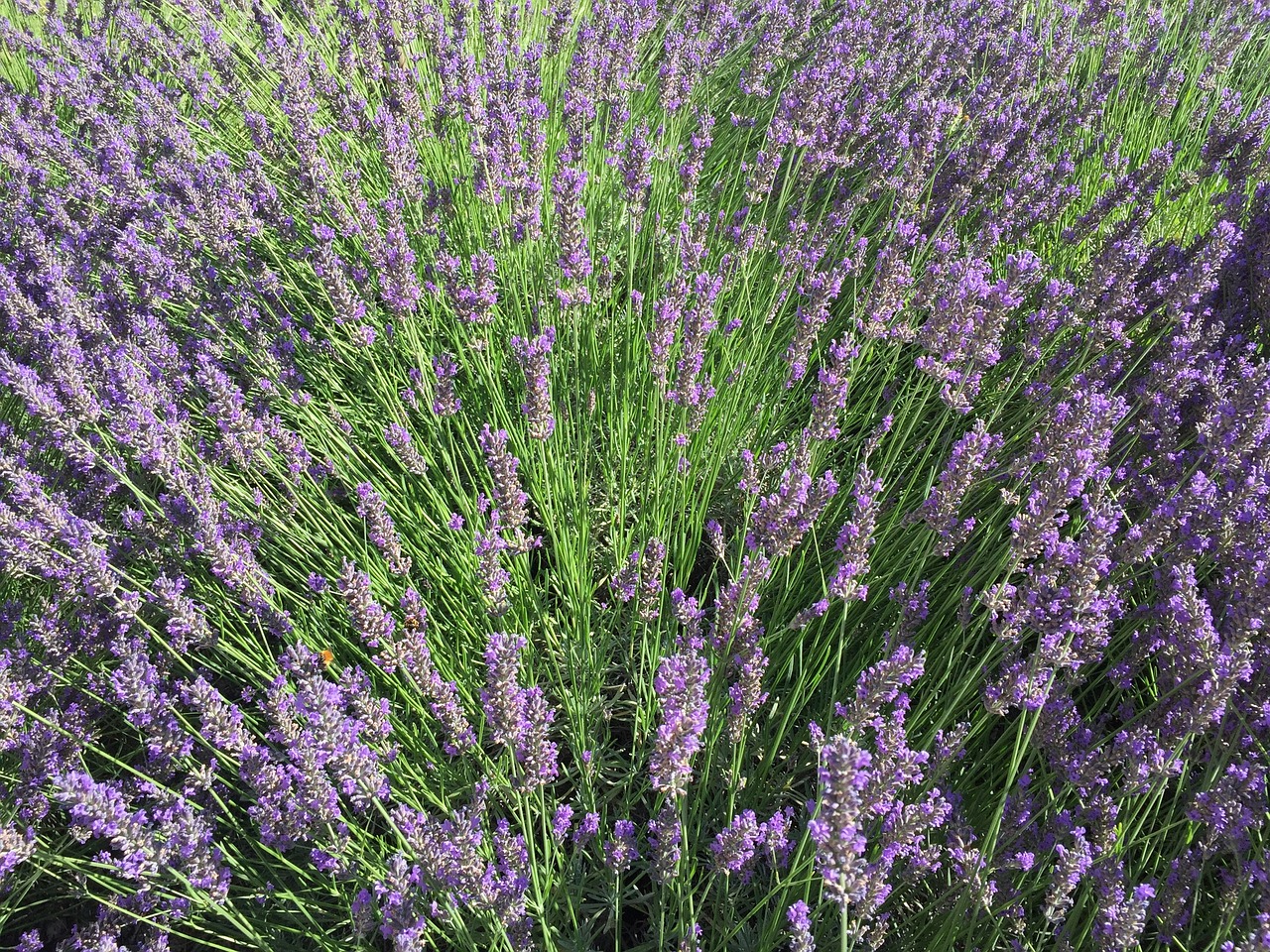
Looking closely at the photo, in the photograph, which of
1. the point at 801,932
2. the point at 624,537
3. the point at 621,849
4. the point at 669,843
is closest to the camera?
the point at 801,932

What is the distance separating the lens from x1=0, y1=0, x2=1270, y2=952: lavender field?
1305 mm

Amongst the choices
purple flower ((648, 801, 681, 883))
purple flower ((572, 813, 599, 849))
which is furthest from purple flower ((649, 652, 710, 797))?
purple flower ((572, 813, 599, 849))

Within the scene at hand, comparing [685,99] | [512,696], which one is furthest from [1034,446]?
[685,99]

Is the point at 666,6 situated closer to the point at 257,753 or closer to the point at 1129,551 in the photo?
the point at 1129,551

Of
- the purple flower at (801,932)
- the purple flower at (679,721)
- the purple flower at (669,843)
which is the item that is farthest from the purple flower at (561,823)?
the purple flower at (801,932)

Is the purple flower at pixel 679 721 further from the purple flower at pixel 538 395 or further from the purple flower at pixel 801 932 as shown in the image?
the purple flower at pixel 538 395

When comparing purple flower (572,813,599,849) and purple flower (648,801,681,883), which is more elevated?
purple flower (648,801,681,883)

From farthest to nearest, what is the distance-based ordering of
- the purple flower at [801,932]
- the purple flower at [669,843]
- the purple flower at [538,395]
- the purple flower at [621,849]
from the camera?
the purple flower at [538,395] → the purple flower at [621,849] → the purple flower at [669,843] → the purple flower at [801,932]

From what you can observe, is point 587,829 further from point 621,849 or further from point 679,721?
point 679,721

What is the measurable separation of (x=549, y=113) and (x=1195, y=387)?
3343mm

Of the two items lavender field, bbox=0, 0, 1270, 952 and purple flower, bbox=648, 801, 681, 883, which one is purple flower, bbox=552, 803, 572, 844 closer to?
lavender field, bbox=0, 0, 1270, 952

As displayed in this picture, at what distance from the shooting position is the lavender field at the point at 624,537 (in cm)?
130

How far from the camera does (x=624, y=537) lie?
89.0 inches

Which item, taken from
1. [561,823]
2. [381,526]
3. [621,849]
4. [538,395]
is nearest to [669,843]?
[621,849]
